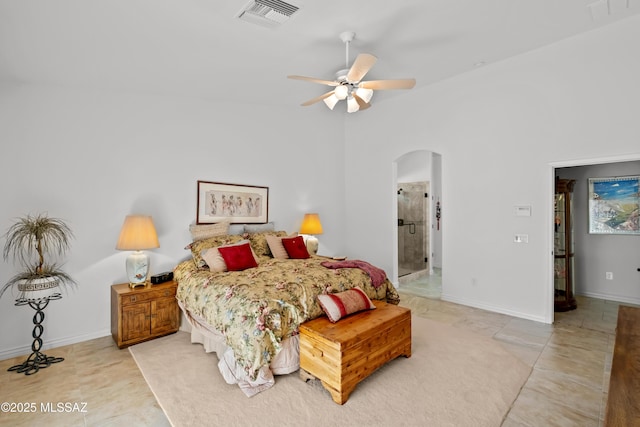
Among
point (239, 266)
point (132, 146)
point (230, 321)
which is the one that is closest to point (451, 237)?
point (239, 266)

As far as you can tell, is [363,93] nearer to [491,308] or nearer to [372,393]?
[372,393]

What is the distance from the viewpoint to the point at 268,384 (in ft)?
8.46

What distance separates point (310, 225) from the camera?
5.24 m

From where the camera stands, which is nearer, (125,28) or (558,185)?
(125,28)

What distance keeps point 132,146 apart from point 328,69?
8.32 ft

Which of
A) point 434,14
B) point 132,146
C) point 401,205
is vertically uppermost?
point 434,14

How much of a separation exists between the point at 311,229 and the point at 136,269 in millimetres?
2573

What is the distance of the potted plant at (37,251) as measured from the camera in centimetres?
290

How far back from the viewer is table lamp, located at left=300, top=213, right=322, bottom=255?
5180mm

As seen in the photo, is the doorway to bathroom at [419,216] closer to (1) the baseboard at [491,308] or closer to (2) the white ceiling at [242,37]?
(1) the baseboard at [491,308]

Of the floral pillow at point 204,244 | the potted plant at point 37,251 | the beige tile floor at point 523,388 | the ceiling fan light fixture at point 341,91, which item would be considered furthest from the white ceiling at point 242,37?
the beige tile floor at point 523,388

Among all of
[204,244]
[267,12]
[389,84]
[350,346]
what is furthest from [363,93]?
[204,244]

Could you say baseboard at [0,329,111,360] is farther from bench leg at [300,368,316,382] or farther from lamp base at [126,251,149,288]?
bench leg at [300,368,316,382]

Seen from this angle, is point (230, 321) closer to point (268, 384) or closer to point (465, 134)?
point (268, 384)
